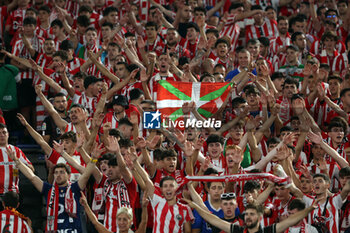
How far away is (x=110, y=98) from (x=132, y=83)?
0.52 meters

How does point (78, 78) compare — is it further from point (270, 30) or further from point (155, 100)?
point (270, 30)

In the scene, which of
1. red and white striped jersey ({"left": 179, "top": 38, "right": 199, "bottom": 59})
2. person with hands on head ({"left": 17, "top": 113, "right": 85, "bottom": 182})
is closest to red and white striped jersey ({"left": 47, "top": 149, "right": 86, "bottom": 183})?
person with hands on head ({"left": 17, "top": 113, "right": 85, "bottom": 182})

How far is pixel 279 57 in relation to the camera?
16750 mm

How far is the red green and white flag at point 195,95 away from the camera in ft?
46.5

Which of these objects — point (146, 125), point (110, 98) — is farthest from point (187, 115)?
point (110, 98)

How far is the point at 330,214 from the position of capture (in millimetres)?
11898

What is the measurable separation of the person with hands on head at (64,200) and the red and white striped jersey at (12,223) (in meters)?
0.28

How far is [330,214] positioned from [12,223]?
12.6 ft

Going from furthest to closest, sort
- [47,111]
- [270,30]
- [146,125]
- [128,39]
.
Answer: [270,30] → [128,39] → [47,111] → [146,125]

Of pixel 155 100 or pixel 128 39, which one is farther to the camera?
pixel 128 39

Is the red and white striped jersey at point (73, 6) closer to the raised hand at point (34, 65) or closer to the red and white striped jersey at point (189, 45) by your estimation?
the red and white striped jersey at point (189, 45)

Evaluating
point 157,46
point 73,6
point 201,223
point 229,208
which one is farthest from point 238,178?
point 73,6

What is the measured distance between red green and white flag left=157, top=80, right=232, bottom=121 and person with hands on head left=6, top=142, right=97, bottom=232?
2278 mm

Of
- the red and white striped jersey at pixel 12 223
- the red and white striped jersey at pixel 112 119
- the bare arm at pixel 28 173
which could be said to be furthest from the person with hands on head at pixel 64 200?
the red and white striped jersey at pixel 112 119
